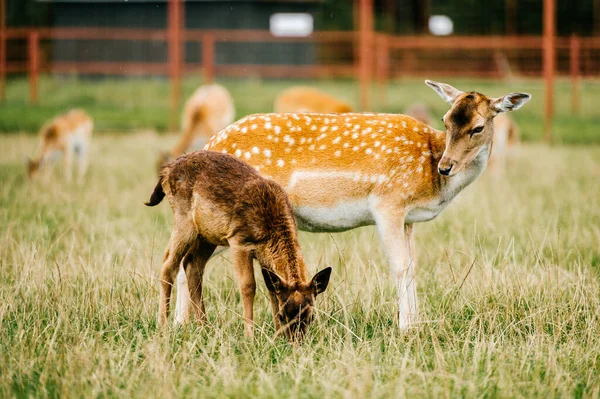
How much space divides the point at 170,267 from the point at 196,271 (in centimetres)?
20

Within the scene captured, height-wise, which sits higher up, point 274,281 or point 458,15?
point 458,15

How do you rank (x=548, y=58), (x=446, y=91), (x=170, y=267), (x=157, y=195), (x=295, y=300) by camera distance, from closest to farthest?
(x=295, y=300) < (x=170, y=267) < (x=157, y=195) < (x=446, y=91) < (x=548, y=58)

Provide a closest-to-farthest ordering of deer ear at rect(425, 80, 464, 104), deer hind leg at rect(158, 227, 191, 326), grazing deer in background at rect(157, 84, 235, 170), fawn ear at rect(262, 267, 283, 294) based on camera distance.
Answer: fawn ear at rect(262, 267, 283, 294)
deer hind leg at rect(158, 227, 191, 326)
deer ear at rect(425, 80, 464, 104)
grazing deer in background at rect(157, 84, 235, 170)

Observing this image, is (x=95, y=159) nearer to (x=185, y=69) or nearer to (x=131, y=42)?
(x=185, y=69)

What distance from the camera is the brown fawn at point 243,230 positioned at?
425 centimetres

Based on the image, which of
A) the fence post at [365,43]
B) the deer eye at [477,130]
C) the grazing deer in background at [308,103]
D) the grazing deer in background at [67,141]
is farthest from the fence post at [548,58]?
the deer eye at [477,130]

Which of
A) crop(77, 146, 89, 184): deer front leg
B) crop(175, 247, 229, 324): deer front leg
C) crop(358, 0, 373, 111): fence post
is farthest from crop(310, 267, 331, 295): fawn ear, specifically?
crop(358, 0, 373, 111): fence post

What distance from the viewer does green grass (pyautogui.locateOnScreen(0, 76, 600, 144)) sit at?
54.6ft

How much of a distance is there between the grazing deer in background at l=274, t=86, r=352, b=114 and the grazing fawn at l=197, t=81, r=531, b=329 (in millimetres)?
6973

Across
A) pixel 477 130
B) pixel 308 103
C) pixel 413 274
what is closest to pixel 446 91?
pixel 477 130

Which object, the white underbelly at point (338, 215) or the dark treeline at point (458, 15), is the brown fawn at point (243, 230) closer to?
the white underbelly at point (338, 215)

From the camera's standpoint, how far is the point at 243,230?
14.4ft

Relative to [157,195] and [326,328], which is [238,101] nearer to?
[157,195]

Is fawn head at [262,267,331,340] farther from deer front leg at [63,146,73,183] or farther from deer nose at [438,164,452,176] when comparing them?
deer front leg at [63,146,73,183]
